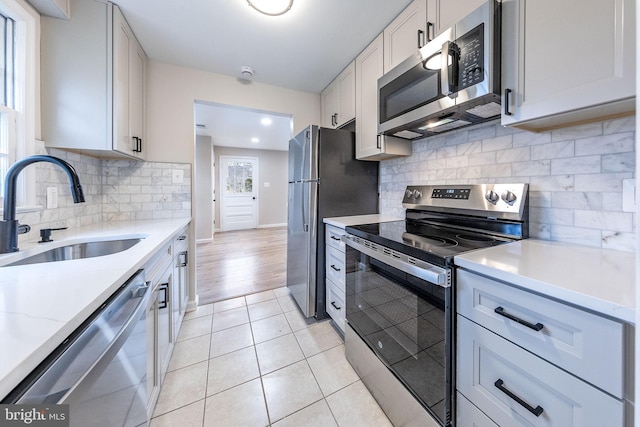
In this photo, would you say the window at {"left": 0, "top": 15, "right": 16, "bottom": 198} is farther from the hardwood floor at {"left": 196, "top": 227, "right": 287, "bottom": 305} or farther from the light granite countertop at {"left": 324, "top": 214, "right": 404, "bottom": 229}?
the light granite countertop at {"left": 324, "top": 214, "right": 404, "bottom": 229}

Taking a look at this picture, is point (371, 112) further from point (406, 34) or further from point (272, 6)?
point (272, 6)

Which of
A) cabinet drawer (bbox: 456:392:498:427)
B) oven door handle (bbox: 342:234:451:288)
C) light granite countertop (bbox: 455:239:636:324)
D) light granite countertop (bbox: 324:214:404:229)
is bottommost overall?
cabinet drawer (bbox: 456:392:498:427)

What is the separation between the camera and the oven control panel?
45.8 inches

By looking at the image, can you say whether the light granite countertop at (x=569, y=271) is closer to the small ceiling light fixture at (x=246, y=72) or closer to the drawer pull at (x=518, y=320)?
the drawer pull at (x=518, y=320)

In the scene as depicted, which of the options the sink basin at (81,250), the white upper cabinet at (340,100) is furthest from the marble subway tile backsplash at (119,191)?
the white upper cabinet at (340,100)

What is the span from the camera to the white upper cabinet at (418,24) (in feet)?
4.02

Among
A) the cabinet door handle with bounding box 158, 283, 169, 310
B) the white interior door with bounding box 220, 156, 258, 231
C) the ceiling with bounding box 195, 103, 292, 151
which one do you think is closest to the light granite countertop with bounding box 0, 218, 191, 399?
the cabinet door handle with bounding box 158, 283, 169, 310

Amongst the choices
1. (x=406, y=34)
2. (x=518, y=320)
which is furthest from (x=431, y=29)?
(x=518, y=320)

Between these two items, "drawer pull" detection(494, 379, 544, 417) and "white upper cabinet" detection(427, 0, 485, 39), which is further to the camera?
"white upper cabinet" detection(427, 0, 485, 39)

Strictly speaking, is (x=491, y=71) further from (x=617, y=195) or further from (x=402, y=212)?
(x=402, y=212)

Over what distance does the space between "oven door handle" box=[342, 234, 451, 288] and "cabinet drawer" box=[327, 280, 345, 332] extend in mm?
518

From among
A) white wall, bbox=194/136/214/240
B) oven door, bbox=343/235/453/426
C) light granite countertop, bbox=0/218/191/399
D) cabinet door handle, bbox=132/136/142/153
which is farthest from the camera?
white wall, bbox=194/136/214/240

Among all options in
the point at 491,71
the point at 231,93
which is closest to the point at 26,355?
the point at 491,71

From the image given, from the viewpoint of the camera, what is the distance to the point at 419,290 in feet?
3.43
